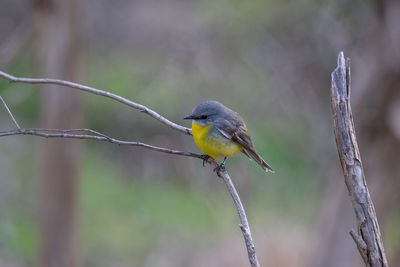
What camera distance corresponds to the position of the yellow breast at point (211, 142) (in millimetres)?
3377

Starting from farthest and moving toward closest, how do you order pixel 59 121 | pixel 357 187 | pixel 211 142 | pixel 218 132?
1. pixel 59 121
2. pixel 218 132
3. pixel 211 142
4. pixel 357 187

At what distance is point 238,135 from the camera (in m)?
3.66

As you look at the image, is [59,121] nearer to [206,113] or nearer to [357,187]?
[206,113]

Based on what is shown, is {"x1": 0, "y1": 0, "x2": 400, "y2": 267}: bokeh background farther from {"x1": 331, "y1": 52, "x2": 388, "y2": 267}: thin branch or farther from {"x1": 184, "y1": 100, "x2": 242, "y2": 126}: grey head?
{"x1": 331, "y1": 52, "x2": 388, "y2": 267}: thin branch

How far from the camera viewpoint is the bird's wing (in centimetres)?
360

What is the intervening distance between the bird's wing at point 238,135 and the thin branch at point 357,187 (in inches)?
65.4

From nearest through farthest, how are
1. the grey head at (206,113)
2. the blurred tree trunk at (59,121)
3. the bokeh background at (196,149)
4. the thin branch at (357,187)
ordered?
the thin branch at (357,187), the grey head at (206,113), the blurred tree trunk at (59,121), the bokeh background at (196,149)

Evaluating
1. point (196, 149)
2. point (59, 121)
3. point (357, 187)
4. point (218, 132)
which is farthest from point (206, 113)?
point (196, 149)

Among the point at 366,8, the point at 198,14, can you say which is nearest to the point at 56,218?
the point at 366,8

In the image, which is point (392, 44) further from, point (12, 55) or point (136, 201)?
point (136, 201)

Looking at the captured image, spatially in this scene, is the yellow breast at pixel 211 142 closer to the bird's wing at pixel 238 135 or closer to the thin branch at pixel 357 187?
the bird's wing at pixel 238 135

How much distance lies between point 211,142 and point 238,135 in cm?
32

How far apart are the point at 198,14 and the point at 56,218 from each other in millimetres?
4664

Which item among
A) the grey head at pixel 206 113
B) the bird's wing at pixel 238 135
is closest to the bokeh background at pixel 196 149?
the bird's wing at pixel 238 135
